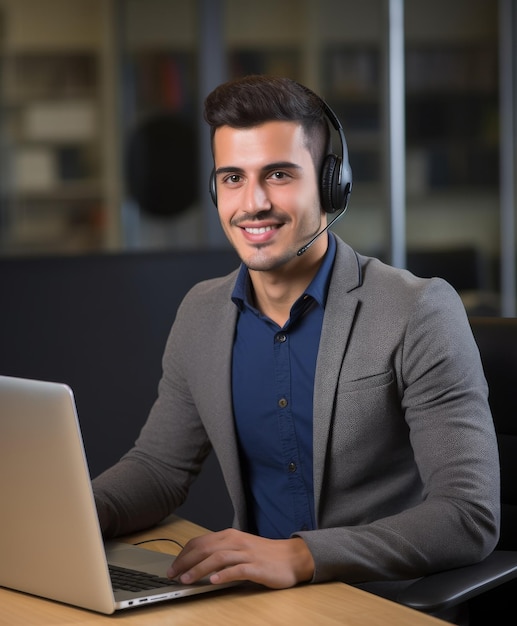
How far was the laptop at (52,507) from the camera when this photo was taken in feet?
3.61

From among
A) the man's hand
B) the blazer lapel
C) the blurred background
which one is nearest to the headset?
the blazer lapel

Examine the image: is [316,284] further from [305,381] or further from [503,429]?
[503,429]

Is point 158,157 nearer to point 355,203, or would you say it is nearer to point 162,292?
point 355,203

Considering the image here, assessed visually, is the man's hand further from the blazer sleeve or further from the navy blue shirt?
the navy blue shirt

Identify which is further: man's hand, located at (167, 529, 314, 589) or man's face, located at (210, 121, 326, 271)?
man's face, located at (210, 121, 326, 271)

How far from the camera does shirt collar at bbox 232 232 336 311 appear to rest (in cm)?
162

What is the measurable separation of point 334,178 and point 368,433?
1.27ft

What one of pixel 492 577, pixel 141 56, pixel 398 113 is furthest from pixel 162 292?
pixel 141 56

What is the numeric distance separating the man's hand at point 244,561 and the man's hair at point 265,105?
62cm

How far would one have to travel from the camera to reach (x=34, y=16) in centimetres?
573

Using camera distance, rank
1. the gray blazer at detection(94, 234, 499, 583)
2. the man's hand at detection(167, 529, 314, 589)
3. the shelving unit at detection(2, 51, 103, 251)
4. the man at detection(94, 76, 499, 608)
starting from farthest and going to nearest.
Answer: the shelving unit at detection(2, 51, 103, 251) → the man at detection(94, 76, 499, 608) → the gray blazer at detection(94, 234, 499, 583) → the man's hand at detection(167, 529, 314, 589)

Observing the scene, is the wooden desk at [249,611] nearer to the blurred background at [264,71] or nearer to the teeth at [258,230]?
the teeth at [258,230]

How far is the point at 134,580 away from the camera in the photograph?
4.13ft

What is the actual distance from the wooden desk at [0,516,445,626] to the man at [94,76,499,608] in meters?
0.17
